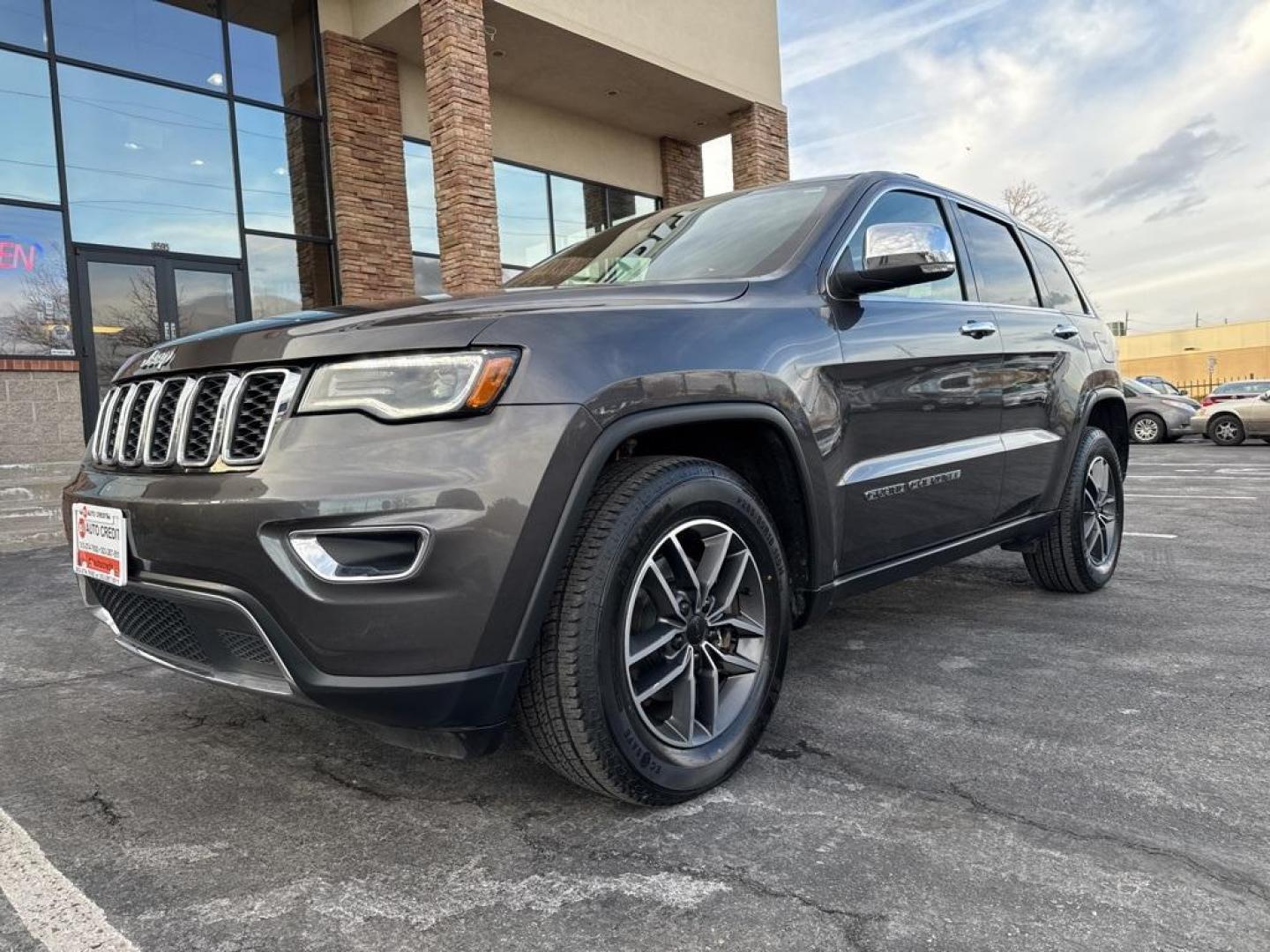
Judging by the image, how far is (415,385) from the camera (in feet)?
5.93

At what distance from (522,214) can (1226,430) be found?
13.9 meters

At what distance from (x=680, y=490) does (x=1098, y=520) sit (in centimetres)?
316

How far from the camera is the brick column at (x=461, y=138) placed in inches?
359

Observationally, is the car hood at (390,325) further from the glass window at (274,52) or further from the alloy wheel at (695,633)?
the glass window at (274,52)

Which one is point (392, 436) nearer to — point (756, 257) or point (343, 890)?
point (343, 890)

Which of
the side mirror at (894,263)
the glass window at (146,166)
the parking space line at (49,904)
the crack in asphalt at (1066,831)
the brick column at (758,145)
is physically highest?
the brick column at (758,145)

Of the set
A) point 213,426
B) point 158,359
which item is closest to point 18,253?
point 158,359

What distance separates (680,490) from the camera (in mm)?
2068

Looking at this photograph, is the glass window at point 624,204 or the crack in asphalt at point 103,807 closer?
the crack in asphalt at point 103,807

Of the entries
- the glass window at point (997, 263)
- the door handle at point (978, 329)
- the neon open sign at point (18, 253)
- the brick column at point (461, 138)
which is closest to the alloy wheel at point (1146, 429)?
the brick column at point (461, 138)

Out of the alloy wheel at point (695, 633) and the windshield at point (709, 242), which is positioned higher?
the windshield at point (709, 242)

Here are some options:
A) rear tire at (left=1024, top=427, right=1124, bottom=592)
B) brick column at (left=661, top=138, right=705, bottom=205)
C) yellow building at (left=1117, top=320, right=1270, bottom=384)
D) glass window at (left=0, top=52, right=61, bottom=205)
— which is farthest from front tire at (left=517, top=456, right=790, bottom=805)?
yellow building at (left=1117, top=320, right=1270, bottom=384)

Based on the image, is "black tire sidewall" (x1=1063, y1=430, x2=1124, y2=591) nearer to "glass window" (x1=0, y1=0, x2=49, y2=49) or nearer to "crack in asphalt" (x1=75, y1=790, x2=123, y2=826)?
"crack in asphalt" (x1=75, y1=790, x2=123, y2=826)

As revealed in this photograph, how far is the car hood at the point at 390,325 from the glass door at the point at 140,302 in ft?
25.8
